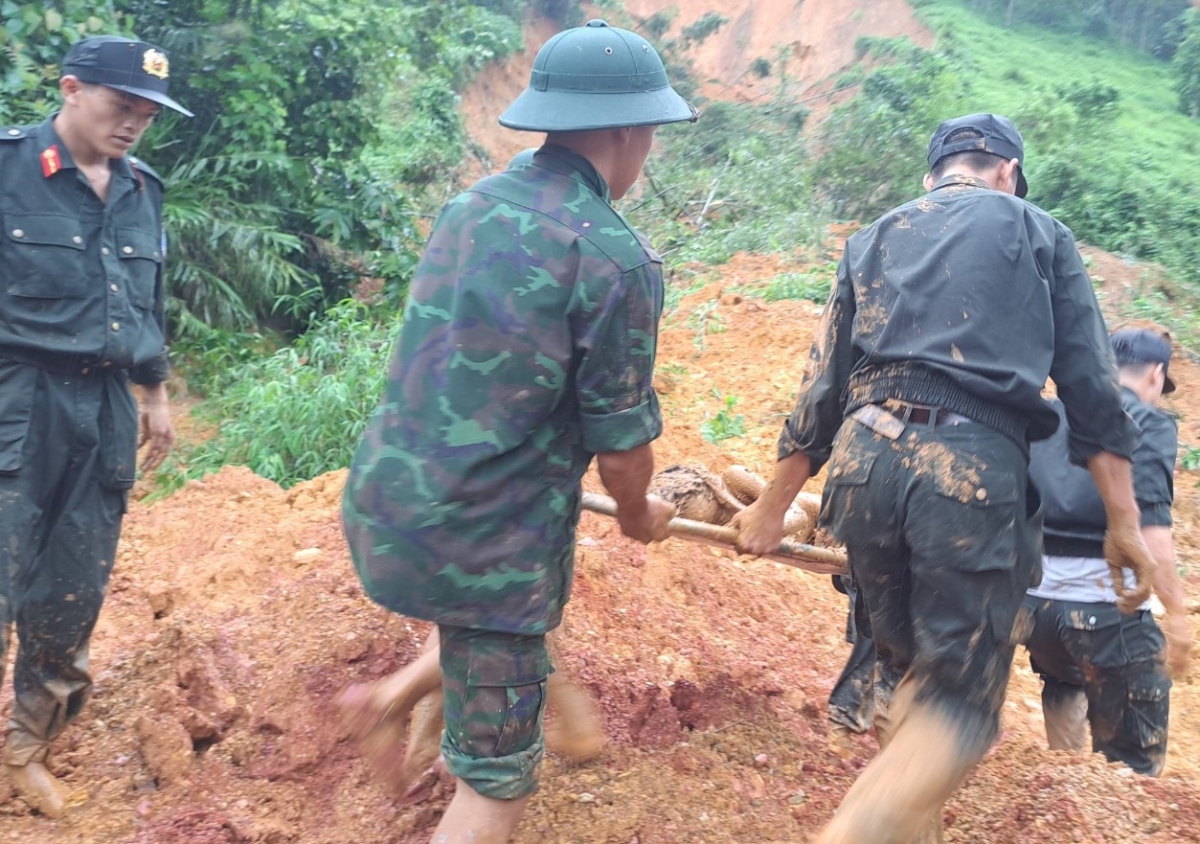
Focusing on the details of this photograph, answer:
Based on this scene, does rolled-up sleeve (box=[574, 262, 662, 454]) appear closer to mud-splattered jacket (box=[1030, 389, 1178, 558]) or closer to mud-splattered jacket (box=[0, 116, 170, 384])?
mud-splattered jacket (box=[0, 116, 170, 384])

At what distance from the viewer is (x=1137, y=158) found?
13.9 meters

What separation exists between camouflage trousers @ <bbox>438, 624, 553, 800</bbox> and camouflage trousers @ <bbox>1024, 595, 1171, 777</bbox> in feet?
6.16

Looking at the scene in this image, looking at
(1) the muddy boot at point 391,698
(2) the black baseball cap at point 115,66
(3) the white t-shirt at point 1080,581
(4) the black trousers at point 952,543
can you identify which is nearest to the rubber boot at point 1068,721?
(3) the white t-shirt at point 1080,581

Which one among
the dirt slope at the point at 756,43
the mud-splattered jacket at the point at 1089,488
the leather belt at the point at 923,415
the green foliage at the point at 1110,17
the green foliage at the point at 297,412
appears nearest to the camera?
the leather belt at the point at 923,415

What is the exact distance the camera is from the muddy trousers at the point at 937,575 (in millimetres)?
2367

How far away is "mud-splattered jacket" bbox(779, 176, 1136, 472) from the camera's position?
8.13 ft

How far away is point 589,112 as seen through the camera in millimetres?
2186

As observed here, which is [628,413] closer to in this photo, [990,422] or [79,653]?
[990,422]

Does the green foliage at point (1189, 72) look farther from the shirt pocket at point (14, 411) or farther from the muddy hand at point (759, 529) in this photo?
the shirt pocket at point (14, 411)

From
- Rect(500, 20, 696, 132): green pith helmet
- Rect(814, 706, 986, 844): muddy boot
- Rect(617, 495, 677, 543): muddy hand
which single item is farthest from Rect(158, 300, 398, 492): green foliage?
Rect(814, 706, 986, 844): muddy boot

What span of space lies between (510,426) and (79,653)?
6.03ft

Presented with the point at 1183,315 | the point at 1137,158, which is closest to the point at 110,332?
the point at 1183,315

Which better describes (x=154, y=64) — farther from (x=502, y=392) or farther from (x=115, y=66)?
(x=502, y=392)

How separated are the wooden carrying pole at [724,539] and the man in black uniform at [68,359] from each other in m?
1.41
